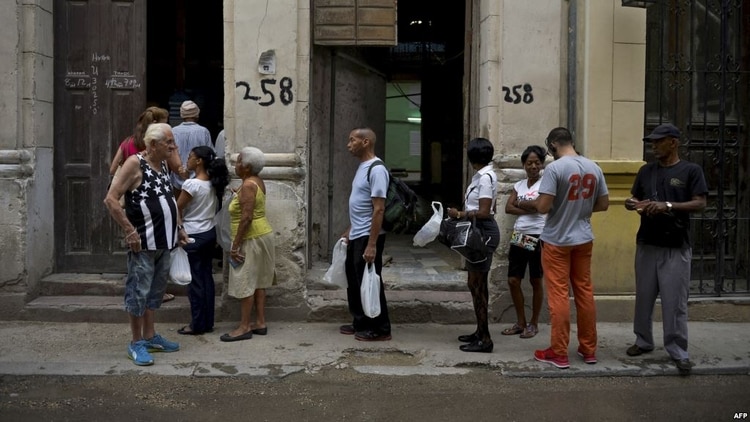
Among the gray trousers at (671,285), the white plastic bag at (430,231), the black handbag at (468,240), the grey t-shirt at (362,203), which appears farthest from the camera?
the grey t-shirt at (362,203)

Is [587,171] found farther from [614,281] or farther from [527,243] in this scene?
[614,281]

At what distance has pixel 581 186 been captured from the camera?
5.84 metres

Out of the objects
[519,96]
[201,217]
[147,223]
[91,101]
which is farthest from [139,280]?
[519,96]

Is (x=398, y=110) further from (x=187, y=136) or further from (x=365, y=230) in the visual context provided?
(x=365, y=230)

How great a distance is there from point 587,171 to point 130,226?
140 inches

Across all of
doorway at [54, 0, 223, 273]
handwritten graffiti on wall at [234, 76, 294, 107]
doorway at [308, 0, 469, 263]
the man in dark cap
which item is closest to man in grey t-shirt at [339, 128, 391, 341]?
handwritten graffiti on wall at [234, 76, 294, 107]

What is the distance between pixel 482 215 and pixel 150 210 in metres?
2.66

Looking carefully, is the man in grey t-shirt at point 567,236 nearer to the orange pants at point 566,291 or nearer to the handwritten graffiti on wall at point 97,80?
the orange pants at point 566,291

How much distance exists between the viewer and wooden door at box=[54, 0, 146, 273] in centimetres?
772

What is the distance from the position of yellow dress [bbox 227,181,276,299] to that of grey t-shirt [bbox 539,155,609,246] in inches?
96.2

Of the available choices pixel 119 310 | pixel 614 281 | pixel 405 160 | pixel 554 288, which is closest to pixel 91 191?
pixel 119 310

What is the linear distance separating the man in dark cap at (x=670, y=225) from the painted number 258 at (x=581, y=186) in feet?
1.22

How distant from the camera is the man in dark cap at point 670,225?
5.85m

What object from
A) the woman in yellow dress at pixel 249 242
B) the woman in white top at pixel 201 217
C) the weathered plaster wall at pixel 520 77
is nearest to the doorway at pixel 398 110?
the weathered plaster wall at pixel 520 77
